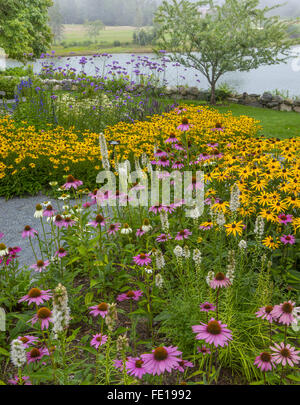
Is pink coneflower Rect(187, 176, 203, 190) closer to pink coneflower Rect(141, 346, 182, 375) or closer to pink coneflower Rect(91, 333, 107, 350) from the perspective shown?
pink coneflower Rect(91, 333, 107, 350)

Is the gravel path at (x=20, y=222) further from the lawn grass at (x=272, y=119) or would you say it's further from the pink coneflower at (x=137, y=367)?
the lawn grass at (x=272, y=119)

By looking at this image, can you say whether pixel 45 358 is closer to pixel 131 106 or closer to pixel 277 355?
pixel 277 355

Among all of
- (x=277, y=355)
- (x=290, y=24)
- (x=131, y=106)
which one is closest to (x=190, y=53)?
(x=290, y=24)

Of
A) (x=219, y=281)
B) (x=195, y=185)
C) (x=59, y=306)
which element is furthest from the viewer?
(x=195, y=185)

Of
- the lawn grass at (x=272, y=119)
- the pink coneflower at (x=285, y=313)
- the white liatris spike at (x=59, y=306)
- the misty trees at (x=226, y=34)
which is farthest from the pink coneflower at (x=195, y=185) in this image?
the misty trees at (x=226, y=34)

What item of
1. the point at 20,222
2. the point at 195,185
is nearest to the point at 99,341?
the point at 195,185

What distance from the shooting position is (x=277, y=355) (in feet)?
5.30

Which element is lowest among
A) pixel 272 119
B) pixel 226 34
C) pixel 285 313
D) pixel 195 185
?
pixel 285 313

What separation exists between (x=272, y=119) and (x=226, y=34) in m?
3.79

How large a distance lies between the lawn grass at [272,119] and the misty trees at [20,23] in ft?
40.7

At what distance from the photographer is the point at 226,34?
43.4ft

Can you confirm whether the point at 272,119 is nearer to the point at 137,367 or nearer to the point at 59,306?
the point at 137,367

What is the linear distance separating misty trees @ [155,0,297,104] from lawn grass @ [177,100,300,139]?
4.42 feet
